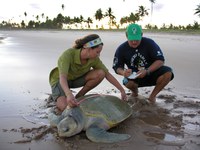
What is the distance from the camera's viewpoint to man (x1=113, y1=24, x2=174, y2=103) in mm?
4277

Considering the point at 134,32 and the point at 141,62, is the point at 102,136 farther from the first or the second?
the point at 141,62


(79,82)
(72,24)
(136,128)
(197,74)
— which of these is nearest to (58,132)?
(136,128)

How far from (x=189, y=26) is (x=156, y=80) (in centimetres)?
3112

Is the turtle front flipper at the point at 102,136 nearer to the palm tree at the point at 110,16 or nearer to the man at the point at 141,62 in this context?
the man at the point at 141,62

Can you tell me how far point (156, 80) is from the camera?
15.1ft

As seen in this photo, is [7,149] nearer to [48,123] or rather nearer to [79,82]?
[48,123]

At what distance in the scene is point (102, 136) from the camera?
10.1ft

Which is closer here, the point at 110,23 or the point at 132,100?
the point at 132,100

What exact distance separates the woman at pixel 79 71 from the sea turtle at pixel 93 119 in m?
0.13

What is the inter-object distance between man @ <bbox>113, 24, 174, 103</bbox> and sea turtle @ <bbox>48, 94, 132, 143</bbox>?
33.7 inches

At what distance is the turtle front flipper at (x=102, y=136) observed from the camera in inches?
120

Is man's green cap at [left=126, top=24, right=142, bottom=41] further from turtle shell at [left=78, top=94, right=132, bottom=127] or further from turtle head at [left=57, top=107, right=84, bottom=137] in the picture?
turtle head at [left=57, top=107, right=84, bottom=137]

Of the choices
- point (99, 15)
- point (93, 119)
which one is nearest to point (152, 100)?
point (93, 119)

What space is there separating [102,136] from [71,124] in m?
0.31
